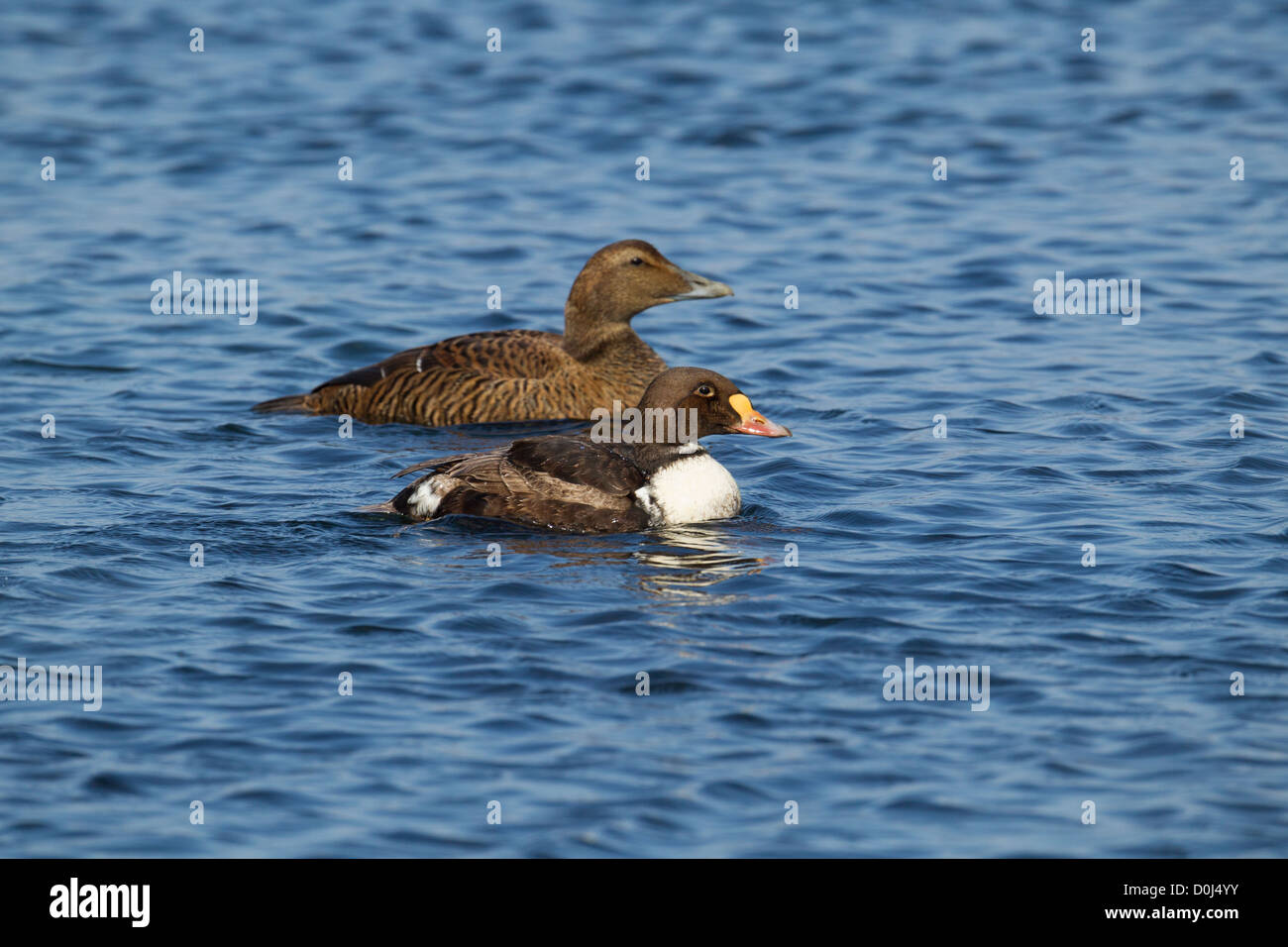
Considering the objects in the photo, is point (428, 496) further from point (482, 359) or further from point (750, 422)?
point (482, 359)

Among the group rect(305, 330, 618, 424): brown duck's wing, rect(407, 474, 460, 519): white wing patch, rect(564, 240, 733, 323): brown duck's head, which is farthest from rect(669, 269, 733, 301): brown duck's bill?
rect(407, 474, 460, 519): white wing patch

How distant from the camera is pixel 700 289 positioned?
13398 millimetres

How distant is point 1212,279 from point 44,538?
11.7m

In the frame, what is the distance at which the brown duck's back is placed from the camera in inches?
516

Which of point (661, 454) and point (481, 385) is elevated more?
point (481, 385)

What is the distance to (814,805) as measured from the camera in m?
7.03

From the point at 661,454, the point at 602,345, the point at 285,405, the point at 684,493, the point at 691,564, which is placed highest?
the point at 602,345

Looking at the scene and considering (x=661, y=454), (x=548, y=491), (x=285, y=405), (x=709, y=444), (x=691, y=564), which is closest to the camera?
(x=691, y=564)

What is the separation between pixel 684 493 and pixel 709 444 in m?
→ 2.54

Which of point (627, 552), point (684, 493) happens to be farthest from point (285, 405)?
point (627, 552)

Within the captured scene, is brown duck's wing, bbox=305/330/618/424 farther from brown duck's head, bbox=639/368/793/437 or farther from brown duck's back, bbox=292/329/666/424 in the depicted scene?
brown duck's head, bbox=639/368/793/437

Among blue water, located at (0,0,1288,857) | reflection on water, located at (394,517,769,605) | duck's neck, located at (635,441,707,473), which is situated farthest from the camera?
duck's neck, located at (635,441,707,473)

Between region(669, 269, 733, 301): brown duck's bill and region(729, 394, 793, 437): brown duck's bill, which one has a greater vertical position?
region(669, 269, 733, 301): brown duck's bill

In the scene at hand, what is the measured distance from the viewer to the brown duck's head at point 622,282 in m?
13.4
